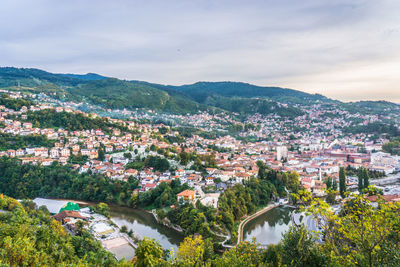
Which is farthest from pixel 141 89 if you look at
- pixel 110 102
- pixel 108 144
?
pixel 108 144

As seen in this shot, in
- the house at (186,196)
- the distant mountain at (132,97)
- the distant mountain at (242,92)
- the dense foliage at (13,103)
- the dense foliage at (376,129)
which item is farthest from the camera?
the distant mountain at (242,92)

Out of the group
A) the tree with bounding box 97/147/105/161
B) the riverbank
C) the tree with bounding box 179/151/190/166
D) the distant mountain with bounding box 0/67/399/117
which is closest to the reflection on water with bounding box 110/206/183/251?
→ the riverbank

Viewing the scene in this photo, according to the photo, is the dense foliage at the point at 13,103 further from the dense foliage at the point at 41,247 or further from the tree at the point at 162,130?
the dense foliage at the point at 41,247

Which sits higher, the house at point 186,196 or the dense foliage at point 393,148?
the dense foliage at point 393,148

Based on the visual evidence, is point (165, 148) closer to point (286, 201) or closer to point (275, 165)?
point (275, 165)

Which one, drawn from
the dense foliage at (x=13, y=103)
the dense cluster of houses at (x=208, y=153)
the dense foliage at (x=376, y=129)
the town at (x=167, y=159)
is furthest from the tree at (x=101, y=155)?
the dense foliage at (x=376, y=129)

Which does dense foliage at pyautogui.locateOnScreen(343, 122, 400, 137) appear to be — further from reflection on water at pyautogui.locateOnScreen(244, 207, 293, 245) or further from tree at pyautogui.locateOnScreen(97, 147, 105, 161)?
tree at pyautogui.locateOnScreen(97, 147, 105, 161)
